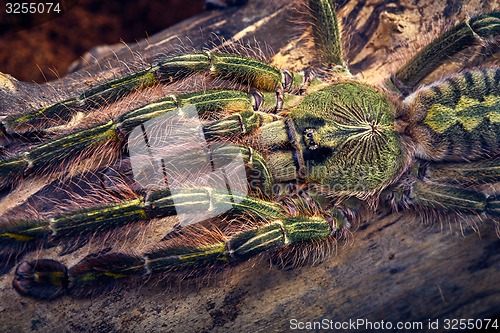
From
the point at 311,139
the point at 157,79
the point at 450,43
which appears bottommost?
the point at 311,139

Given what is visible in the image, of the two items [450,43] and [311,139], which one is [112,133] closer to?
[311,139]

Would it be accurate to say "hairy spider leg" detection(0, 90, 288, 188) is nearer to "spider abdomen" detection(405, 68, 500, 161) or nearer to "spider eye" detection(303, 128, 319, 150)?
"spider eye" detection(303, 128, 319, 150)

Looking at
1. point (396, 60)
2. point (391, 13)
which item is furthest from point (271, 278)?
point (391, 13)

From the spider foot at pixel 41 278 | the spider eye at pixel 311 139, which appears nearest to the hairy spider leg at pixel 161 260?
the spider foot at pixel 41 278

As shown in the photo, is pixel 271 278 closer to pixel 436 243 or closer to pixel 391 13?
pixel 436 243

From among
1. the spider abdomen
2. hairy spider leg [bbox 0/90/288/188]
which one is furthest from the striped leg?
the spider abdomen

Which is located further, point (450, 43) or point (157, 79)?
point (450, 43)

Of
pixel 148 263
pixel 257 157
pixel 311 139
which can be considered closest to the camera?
pixel 148 263

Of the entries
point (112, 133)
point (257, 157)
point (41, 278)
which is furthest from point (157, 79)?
point (41, 278)
